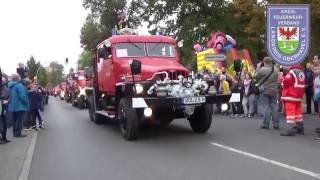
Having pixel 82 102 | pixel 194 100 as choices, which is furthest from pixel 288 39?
pixel 82 102

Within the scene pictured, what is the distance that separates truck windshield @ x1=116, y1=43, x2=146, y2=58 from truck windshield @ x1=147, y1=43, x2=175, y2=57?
0.64ft

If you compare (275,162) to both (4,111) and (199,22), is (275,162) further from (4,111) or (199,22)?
(199,22)

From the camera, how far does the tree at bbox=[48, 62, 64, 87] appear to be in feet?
520

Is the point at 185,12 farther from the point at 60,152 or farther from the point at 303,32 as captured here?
the point at 60,152

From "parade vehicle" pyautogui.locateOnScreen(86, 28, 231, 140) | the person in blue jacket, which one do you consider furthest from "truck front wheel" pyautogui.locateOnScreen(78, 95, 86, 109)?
the person in blue jacket

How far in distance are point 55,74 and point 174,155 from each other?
154896 mm

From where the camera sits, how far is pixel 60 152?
12.2 metres

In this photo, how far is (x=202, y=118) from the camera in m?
14.7

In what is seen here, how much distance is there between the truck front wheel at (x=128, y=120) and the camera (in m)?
13.3

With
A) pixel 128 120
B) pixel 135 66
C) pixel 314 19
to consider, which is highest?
pixel 314 19

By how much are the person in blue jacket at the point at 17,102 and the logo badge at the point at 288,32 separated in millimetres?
7662

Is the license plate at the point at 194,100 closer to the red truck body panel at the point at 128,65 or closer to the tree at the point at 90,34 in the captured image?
the red truck body panel at the point at 128,65

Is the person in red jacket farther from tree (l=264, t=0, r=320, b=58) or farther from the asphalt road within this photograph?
tree (l=264, t=0, r=320, b=58)

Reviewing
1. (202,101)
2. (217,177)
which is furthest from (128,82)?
(217,177)
